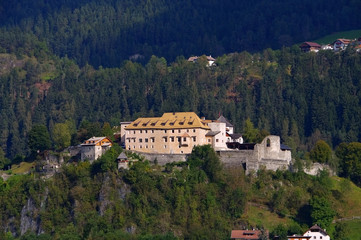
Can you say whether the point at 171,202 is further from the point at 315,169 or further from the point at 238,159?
the point at 315,169

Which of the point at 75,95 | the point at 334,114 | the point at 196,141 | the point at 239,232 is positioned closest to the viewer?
the point at 239,232

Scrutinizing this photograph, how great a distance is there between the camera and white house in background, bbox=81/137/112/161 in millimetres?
108500

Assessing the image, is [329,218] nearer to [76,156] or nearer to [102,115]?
[76,156]

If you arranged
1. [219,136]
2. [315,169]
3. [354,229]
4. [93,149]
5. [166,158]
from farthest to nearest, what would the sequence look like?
1. [315,169]
2. [219,136]
3. [93,149]
4. [166,158]
5. [354,229]

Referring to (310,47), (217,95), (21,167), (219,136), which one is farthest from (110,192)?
(310,47)

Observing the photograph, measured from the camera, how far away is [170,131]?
109000 millimetres

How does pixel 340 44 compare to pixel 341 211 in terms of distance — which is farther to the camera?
pixel 340 44

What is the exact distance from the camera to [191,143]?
108375 millimetres

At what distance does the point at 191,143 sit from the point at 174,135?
215 centimetres

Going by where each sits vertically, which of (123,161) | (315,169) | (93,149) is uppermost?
(93,149)

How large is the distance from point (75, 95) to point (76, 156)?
6626 centimetres

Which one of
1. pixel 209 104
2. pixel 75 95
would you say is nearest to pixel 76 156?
pixel 209 104

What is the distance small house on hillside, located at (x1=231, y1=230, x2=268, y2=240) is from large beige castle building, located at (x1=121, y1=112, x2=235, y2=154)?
43.3 ft

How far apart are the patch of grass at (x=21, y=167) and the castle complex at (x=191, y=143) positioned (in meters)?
14.2
